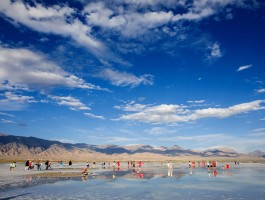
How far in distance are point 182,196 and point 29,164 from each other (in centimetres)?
4052

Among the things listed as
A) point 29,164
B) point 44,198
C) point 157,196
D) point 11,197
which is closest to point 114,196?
point 157,196

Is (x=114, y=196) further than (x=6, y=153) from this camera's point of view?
No

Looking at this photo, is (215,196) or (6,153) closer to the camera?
(215,196)

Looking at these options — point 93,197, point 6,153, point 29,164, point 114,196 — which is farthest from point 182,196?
point 6,153

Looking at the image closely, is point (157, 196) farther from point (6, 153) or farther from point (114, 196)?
point (6, 153)

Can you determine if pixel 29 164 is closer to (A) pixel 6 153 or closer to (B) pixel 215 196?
(B) pixel 215 196

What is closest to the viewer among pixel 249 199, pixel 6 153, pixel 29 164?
pixel 249 199

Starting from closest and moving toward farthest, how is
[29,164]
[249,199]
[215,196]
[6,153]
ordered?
[249,199] → [215,196] → [29,164] → [6,153]

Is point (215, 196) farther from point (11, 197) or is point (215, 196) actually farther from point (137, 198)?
point (11, 197)

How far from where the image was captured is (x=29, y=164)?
A: 51.5 meters

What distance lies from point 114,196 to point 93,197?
1.55 metres

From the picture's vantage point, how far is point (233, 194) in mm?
20047

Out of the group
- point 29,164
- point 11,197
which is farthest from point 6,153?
point 11,197

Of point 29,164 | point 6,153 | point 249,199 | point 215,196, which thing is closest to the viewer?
point 249,199
